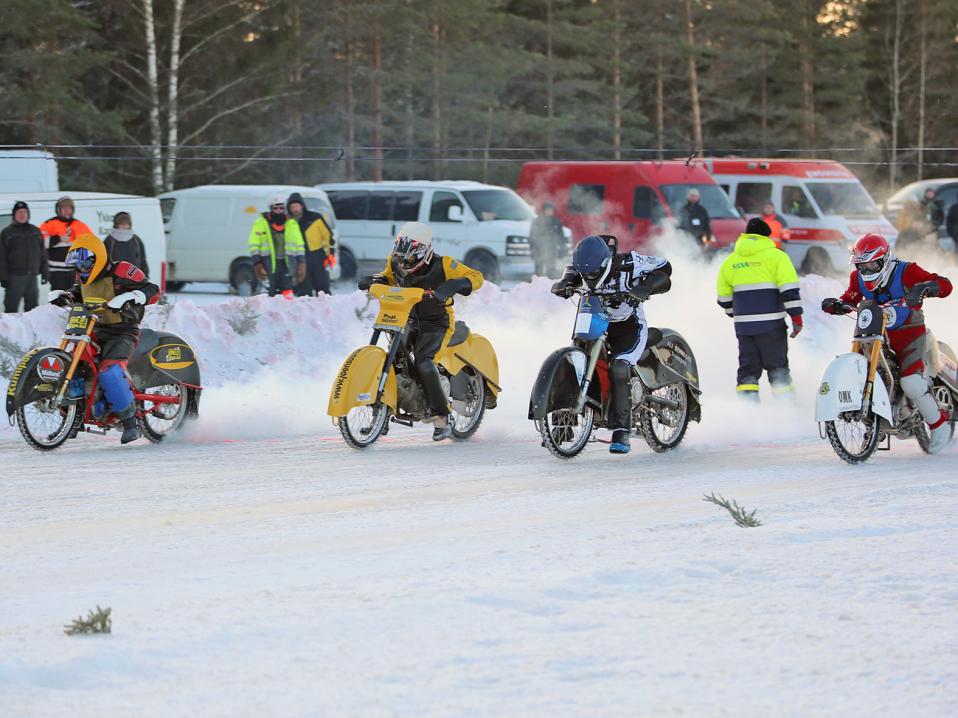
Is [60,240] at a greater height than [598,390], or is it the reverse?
[60,240]

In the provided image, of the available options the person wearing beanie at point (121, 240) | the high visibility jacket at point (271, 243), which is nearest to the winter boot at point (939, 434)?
the person wearing beanie at point (121, 240)

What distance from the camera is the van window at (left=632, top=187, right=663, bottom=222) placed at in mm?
30484

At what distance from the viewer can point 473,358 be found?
42.1ft

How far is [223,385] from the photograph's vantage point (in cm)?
1593

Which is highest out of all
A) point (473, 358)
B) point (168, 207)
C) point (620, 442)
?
Answer: point (168, 207)

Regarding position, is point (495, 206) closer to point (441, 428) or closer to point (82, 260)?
point (441, 428)

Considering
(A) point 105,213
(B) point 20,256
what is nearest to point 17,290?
(B) point 20,256

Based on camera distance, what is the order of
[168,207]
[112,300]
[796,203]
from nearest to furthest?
[112,300], [168,207], [796,203]

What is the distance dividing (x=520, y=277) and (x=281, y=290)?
25.1ft

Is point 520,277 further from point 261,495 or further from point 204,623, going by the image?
point 204,623

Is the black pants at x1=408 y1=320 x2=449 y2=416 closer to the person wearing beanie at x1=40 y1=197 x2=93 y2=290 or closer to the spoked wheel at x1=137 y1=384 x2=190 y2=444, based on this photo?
the spoked wheel at x1=137 y1=384 x2=190 y2=444

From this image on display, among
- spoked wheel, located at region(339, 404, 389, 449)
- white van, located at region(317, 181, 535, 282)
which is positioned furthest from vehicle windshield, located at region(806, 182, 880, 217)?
spoked wheel, located at region(339, 404, 389, 449)

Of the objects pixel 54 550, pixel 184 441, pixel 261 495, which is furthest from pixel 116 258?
pixel 54 550

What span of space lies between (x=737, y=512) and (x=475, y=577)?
1.88m
